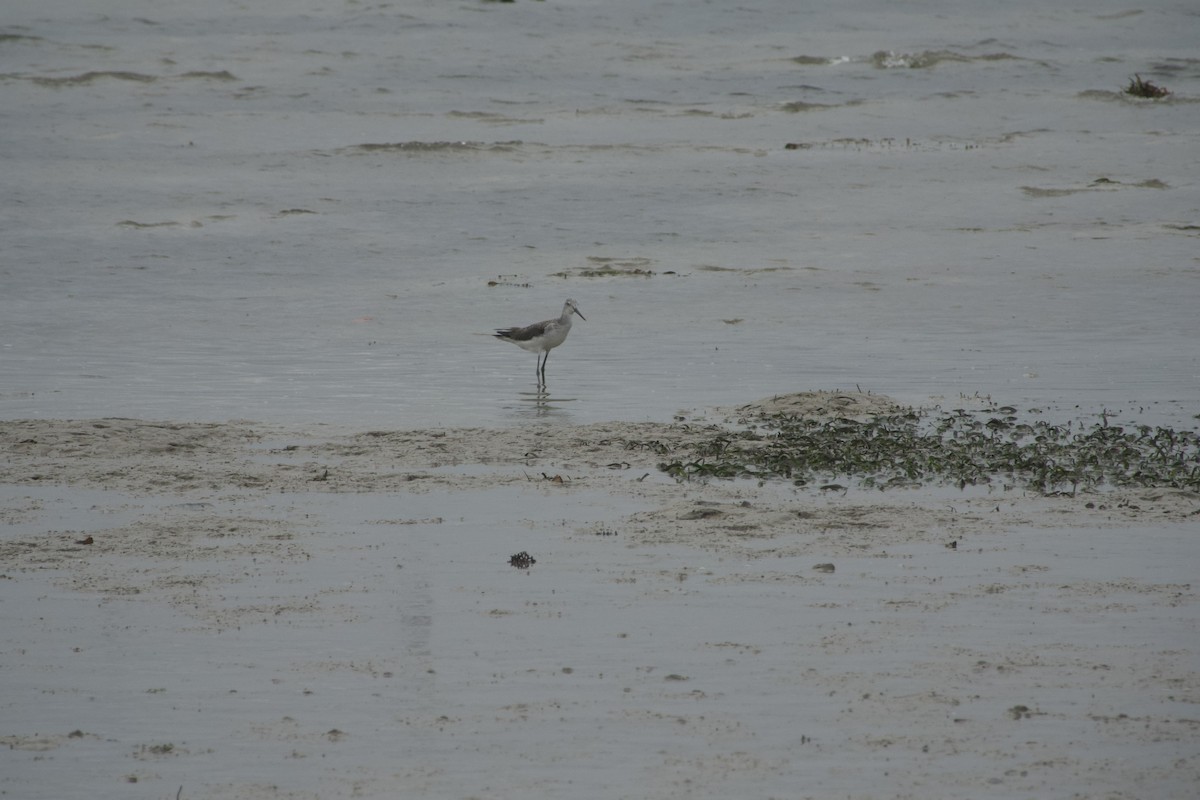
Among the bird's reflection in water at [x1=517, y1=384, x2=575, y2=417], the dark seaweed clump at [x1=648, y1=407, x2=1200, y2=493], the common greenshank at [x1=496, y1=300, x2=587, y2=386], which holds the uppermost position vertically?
the dark seaweed clump at [x1=648, y1=407, x2=1200, y2=493]

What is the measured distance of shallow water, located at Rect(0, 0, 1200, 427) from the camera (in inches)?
535

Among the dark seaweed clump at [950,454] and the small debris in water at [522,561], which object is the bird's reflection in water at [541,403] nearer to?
the dark seaweed clump at [950,454]

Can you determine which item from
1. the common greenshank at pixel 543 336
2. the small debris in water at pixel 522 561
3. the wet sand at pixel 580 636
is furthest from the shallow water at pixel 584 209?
the small debris in water at pixel 522 561

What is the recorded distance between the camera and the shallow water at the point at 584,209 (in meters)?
13.6

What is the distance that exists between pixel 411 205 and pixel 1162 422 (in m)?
16.5

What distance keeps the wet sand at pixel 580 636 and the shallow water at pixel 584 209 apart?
3.03 metres

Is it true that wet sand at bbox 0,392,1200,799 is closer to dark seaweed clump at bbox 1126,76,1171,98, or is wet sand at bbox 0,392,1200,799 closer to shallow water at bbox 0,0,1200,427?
shallow water at bbox 0,0,1200,427

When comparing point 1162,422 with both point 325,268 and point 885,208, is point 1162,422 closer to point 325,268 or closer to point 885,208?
point 325,268

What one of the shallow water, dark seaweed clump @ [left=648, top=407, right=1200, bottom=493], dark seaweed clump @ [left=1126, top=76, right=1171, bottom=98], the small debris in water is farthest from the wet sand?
dark seaweed clump @ [left=1126, top=76, right=1171, bottom=98]

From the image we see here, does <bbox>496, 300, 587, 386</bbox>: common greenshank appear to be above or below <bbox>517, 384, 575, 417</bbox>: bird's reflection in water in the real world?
above

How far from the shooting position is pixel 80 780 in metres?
4.91

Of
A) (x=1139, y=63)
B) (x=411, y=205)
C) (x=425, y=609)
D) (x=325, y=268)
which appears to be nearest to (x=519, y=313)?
(x=325, y=268)

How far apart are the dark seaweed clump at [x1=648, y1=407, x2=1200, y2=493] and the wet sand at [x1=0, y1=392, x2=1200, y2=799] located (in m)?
0.35

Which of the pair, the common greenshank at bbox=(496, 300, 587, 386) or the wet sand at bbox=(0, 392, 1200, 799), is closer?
the wet sand at bbox=(0, 392, 1200, 799)
